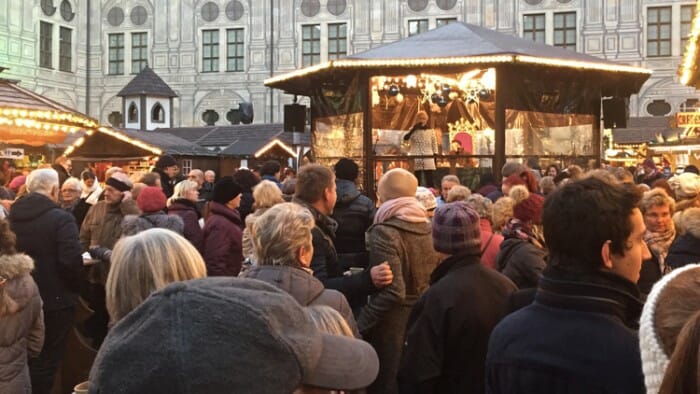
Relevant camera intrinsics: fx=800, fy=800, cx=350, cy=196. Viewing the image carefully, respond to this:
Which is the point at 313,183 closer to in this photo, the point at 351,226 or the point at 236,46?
the point at 351,226

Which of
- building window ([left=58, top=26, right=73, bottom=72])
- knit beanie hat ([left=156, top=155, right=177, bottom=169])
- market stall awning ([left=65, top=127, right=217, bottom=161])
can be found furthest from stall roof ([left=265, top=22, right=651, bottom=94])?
building window ([left=58, top=26, right=73, bottom=72])

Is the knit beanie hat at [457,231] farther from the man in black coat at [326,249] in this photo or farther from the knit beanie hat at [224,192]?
the knit beanie hat at [224,192]

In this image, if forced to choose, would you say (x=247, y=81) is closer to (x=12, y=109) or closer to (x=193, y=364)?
(x=12, y=109)

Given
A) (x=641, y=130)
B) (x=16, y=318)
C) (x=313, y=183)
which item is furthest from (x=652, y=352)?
(x=641, y=130)

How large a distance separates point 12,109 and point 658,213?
7.36 meters

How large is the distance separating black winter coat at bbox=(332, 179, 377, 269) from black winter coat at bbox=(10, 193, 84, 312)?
1813 mm

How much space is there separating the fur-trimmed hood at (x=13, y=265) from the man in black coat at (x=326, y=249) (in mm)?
1561

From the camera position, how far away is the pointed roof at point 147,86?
122 feet

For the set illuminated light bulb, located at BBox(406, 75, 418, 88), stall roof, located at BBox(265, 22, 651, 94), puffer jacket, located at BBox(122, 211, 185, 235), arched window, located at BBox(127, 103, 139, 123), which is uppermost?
arched window, located at BBox(127, 103, 139, 123)

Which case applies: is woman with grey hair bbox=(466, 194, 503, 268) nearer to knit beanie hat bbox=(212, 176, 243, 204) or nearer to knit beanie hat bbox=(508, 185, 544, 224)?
knit beanie hat bbox=(508, 185, 544, 224)

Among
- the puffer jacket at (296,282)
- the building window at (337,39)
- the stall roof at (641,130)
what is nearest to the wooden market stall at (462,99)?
the puffer jacket at (296,282)

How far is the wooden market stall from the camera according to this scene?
446 inches

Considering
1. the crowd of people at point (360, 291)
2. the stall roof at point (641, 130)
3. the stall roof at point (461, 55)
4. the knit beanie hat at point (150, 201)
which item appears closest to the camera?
the crowd of people at point (360, 291)

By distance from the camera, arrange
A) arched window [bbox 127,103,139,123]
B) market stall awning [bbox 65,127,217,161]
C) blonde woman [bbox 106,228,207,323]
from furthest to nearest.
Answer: arched window [bbox 127,103,139,123] → market stall awning [bbox 65,127,217,161] → blonde woman [bbox 106,228,207,323]
